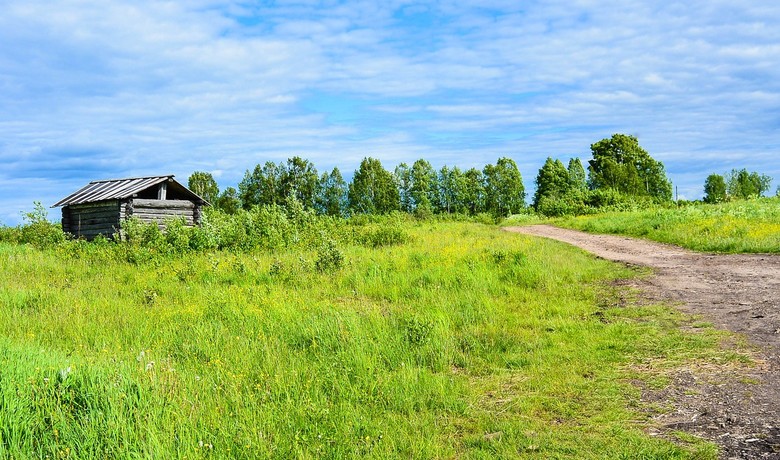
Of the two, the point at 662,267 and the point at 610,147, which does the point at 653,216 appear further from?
the point at 610,147

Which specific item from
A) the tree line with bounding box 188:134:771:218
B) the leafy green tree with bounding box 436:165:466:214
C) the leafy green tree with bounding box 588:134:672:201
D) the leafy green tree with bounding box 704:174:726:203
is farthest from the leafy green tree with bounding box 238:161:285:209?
the leafy green tree with bounding box 704:174:726:203

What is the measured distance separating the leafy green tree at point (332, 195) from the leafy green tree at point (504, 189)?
50.1 feet

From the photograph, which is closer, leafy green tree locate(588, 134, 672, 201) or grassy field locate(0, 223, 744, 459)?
grassy field locate(0, 223, 744, 459)

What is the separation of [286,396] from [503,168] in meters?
54.3

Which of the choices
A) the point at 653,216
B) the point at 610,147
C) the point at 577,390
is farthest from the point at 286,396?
the point at 610,147

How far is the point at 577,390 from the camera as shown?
236 inches

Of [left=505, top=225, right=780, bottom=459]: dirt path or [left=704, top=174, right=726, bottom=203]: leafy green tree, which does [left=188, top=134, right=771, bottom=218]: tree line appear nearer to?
[left=704, top=174, right=726, bottom=203]: leafy green tree

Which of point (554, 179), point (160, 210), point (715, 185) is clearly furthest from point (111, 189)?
point (715, 185)

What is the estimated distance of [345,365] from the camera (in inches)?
262

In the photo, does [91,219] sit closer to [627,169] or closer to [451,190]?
[451,190]

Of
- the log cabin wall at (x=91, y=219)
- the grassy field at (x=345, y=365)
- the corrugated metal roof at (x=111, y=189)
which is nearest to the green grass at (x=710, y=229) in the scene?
the grassy field at (x=345, y=365)

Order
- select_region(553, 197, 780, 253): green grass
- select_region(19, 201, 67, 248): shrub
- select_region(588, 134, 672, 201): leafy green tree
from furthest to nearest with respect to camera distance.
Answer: select_region(588, 134, 672, 201): leafy green tree < select_region(19, 201, 67, 248): shrub < select_region(553, 197, 780, 253): green grass

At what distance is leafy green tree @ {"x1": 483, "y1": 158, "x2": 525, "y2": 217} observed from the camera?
57.4 metres

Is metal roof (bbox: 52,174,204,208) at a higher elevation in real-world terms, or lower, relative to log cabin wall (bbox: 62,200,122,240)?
higher
